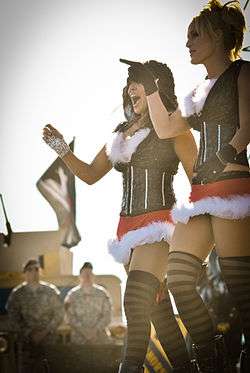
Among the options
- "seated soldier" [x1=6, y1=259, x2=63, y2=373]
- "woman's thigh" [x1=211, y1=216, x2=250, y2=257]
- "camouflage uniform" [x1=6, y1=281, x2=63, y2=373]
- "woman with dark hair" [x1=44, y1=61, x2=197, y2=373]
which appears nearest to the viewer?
"woman's thigh" [x1=211, y1=216, x2=250, y2=257]

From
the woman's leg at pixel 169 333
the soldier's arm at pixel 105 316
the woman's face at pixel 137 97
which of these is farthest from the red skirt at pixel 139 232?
the soldier's arm at pixel 105 316

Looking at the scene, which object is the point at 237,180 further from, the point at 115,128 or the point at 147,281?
the point at 115,128

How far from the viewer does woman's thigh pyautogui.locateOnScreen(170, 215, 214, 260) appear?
393 centimetres

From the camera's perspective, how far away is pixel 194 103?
4141 millimetres

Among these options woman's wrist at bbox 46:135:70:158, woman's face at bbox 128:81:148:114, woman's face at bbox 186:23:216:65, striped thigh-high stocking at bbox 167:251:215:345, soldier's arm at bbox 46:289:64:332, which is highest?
woman's face at bbox 186:23:216:65

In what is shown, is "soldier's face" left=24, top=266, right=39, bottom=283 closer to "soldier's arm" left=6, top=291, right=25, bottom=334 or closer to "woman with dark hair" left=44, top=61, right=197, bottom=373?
"soldier's arm" left=6, top=291, right=25, bottom=334

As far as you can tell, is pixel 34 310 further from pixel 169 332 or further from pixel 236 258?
pixel 236 258

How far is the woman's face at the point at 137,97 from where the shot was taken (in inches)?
195

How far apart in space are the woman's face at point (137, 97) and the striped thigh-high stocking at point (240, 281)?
1.61 metres

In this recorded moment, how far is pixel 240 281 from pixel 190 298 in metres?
0.34

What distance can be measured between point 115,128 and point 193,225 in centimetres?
168

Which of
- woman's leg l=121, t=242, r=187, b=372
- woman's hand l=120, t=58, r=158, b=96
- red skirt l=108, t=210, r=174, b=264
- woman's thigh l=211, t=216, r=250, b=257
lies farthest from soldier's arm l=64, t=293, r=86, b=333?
woman's thigh l=211, t=216, r=250, b=257

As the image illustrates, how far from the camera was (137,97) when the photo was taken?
5008mm

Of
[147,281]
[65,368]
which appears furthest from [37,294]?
[147,281]
